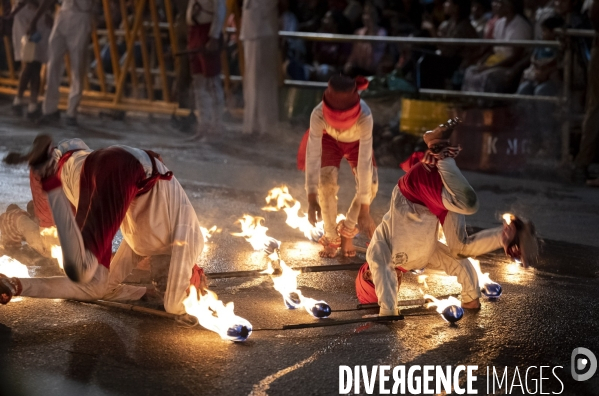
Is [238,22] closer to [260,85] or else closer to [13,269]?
[260,85]

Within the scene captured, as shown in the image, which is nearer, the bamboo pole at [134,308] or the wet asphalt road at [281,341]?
the wet asphalt road at [281,341]

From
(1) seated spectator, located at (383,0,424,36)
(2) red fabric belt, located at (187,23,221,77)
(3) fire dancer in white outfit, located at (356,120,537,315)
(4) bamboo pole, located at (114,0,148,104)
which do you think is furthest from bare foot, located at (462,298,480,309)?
(4) bamboo pole, located at (114,0,148,104)

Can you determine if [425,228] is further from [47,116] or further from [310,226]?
[47,116]

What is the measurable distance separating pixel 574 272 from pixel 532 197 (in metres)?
2.86

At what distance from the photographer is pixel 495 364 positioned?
4.38m

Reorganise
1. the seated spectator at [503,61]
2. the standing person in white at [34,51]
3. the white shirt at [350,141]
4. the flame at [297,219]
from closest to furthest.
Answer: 1. the white shirt at [350,141]
2. the flame at [297,219]
3. the seated spectator at [503,61]
4. the standing person in white at [34,51]

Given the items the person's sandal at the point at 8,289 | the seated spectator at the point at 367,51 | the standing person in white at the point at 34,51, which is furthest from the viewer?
the standing person in white at the point at 34,51

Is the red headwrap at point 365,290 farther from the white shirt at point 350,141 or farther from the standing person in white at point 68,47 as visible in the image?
the standing person in white at point 68,47

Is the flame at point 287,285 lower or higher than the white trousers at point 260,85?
lower

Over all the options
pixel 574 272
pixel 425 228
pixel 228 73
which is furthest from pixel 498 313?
pixel 228 73

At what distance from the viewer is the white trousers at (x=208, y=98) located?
40.8ft

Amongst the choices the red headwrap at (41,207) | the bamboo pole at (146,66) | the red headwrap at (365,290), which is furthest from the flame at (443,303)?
the bamboo pole at (146,66)

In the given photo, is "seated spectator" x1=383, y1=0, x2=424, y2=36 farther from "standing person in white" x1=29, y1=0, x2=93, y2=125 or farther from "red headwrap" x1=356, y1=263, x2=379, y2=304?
"red headwrap" x1=356, y1=263, x2=379, y2=304

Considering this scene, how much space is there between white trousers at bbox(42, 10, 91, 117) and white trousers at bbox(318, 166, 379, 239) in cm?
760
